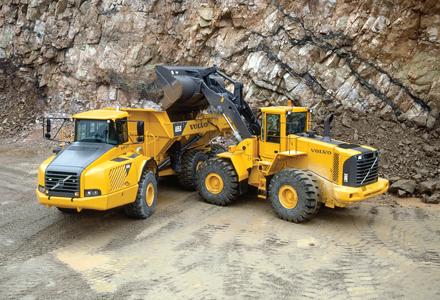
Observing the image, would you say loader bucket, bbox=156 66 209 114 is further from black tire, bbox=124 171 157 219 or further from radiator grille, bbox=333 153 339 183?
radiator grille, bbox=333 153 339 183

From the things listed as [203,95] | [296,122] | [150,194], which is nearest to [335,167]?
[296,122]

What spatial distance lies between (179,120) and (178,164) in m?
Answer: 1.11

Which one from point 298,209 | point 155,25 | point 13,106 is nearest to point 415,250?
point 298,209

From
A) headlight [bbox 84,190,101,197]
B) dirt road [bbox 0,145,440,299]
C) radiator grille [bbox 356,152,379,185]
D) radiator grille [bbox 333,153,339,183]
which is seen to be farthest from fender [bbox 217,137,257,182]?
headlight [bbox 84,190,101,197]

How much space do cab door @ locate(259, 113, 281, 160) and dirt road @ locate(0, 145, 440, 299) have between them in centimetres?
127

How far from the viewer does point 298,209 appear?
8.81 meters

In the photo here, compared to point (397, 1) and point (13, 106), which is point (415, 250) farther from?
point (13, 106)

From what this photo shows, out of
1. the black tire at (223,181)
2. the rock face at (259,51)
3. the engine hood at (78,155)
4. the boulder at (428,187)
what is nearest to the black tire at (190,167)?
the black tire at (223,181)

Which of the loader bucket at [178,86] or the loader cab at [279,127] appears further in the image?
the loader bucket at [178,86]

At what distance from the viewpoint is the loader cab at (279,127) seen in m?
9.43

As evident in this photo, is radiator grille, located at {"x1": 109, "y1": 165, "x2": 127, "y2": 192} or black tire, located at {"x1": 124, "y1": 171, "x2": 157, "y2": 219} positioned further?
black tire, located at {"x1": 124, "y1": 171, "x2": 157, "y2": 219}

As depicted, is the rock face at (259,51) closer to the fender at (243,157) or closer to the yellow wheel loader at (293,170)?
the yellow wheel loader at (293,170)

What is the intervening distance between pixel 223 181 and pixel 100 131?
9.36 feet

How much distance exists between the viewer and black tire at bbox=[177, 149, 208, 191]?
36.7 ft
